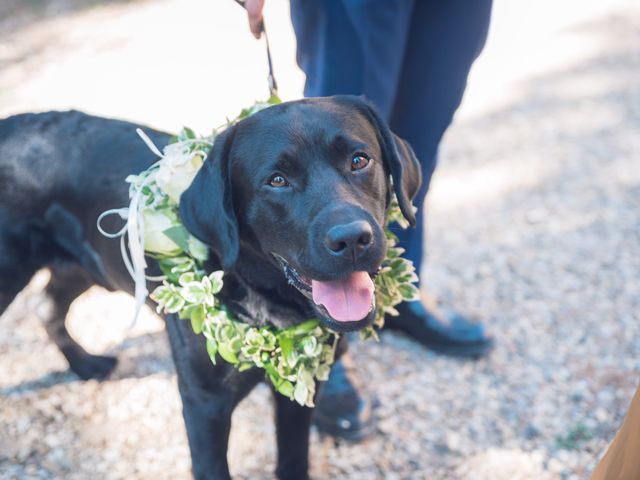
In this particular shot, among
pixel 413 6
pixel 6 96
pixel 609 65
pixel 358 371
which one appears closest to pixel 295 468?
pixel 358 371

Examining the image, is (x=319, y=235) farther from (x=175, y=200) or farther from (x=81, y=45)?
(x=81, y=45)

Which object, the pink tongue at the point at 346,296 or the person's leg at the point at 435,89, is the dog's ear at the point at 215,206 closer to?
the pink tongue at the point at 346,296

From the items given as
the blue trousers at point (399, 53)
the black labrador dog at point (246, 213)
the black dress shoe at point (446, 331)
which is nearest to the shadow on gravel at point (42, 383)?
the black labrador dog at point (246, 213)

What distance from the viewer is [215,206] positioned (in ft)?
7.13

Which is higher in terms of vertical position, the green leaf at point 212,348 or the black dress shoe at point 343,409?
the green leaf at point 212,348

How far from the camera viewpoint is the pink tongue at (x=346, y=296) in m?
2.11

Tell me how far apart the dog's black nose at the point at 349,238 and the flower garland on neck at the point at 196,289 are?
0.43 m

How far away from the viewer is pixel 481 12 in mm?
2850

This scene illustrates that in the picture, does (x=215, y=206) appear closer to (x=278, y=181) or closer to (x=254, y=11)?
Result: (x=278, y=181)

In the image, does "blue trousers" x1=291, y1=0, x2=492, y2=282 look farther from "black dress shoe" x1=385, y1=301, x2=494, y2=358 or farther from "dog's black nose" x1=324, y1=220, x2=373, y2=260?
"dog's black nose" x1=324, y1=220, x2=373, y2=260

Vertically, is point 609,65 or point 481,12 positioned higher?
point 481,12

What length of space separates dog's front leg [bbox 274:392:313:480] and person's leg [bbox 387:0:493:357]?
1.06 meters

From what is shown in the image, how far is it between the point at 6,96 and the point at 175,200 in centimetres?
457

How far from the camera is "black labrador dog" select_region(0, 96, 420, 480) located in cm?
212
